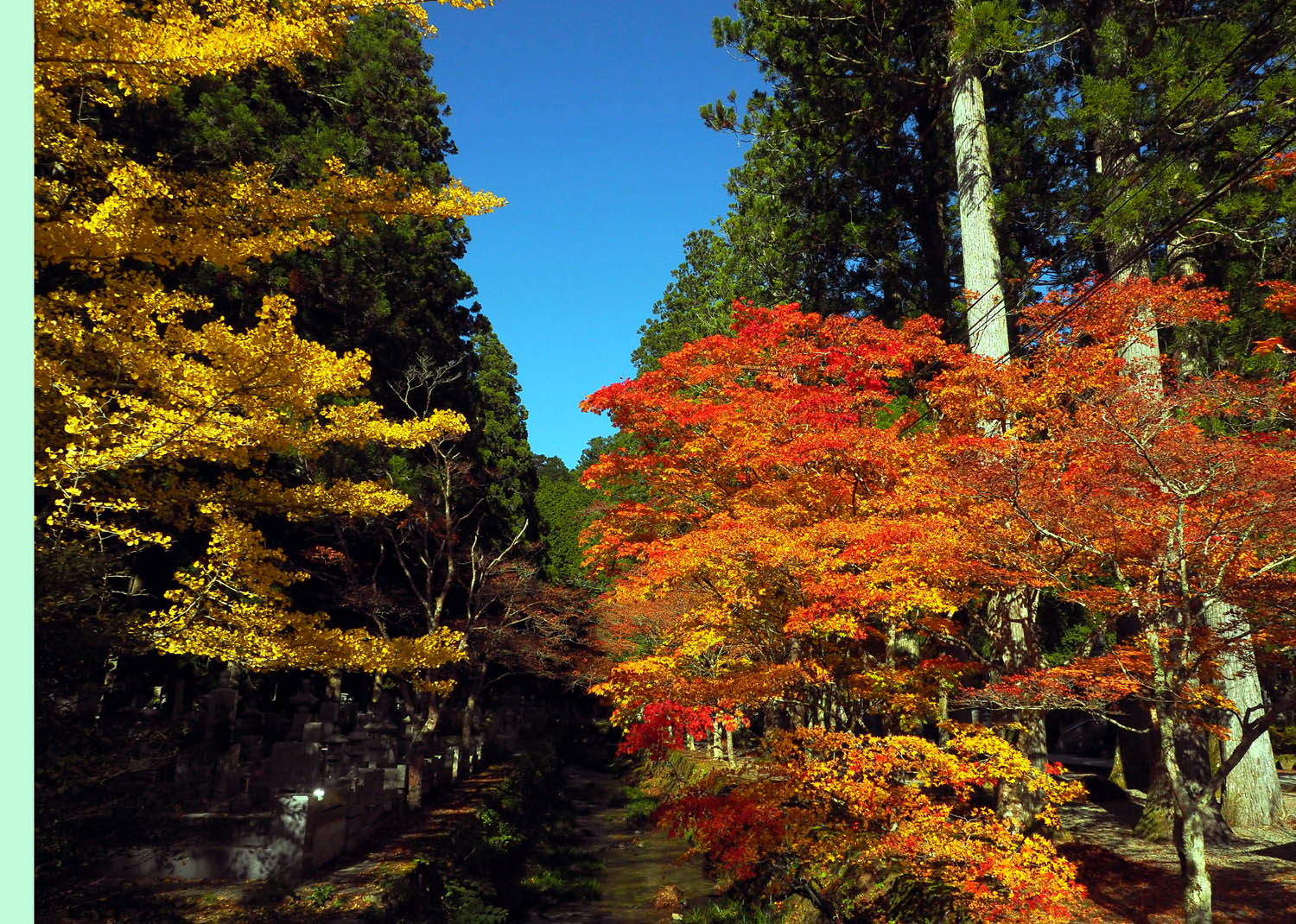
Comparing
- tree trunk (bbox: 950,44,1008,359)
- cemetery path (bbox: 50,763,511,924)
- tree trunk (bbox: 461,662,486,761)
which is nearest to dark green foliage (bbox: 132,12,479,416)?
tree trunk (bbox: 461,662,486,761)

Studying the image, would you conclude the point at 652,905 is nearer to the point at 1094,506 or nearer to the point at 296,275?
the point at 1094,506

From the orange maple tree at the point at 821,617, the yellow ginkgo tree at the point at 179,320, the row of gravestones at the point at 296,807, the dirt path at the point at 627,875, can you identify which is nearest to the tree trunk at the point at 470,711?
the row of gravestones at the point at 296,807

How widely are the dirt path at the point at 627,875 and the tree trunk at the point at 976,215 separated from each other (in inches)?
368

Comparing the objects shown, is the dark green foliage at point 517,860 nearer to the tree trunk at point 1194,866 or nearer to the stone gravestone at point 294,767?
A: the stone gravestone at point 294,767

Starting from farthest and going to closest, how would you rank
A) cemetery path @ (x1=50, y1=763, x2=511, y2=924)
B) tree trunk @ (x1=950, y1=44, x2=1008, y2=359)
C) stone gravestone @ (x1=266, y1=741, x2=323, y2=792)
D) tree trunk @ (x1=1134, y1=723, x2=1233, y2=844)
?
stone gravestone @ (x1=266, y1=741, x2=323, y2=792) → tree trunk @ (x1=950, y1=44, x2=1008, y2=359) → tree trunk @ (x1=1134, y1=723, x2=1233, y2=844) → cemetery path @ (x1=50, y1=763, x2=511, y2=924)

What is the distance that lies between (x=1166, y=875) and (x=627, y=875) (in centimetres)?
798

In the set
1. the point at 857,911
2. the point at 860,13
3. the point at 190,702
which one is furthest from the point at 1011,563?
the point at 190,702

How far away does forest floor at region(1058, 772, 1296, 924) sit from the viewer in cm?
716

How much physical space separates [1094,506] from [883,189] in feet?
40.4

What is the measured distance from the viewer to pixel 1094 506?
6711mm

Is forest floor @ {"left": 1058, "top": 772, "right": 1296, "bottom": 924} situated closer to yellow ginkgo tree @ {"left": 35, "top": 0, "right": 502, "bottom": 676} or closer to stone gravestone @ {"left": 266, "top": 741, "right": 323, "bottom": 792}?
yellow ginkgo tree @ {"left": 35, "top": 0, "right": 502, "bottom": 676}

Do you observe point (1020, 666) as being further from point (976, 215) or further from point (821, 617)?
point (976, 215)

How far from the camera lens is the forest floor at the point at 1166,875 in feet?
23.5

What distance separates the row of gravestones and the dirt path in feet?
A: 10.8
